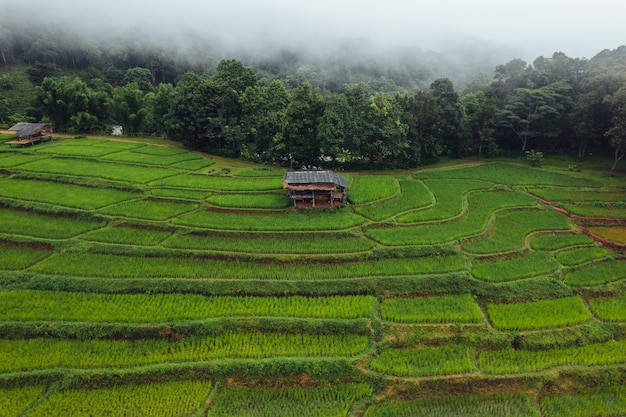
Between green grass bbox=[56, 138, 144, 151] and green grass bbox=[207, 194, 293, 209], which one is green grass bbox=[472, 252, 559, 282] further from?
green grass bbox=[56, 138, 144, 151]

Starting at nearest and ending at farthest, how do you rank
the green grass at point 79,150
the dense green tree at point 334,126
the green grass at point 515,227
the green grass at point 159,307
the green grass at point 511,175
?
1. the green grass at point 159,307
2. the green grass at point 515,227
3. the green grass at point 511,175
4. the dense green tree at point 334,126
5. the green grass at point 79,150

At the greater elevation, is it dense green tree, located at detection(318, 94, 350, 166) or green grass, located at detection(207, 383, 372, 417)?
dense green tree, located at detection(318, 94, 350, 166)

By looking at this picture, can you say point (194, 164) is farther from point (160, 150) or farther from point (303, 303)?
point (303, 303)

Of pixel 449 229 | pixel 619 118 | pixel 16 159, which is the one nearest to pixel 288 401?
pixel 449 229

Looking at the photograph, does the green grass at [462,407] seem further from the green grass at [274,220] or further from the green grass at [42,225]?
the green grass at [42,225]

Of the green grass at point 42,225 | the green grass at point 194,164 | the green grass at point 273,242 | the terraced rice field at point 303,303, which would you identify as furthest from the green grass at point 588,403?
the green grass at point 194,164

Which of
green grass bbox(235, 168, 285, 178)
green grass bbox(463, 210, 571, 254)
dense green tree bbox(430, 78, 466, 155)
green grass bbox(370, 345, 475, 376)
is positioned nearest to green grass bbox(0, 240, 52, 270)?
green grass bbox(235, 168, 285, 178)

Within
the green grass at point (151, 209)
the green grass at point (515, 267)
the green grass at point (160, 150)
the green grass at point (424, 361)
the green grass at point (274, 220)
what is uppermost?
the green grass at point (160, 150)

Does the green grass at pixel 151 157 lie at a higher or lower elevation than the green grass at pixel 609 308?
higher
